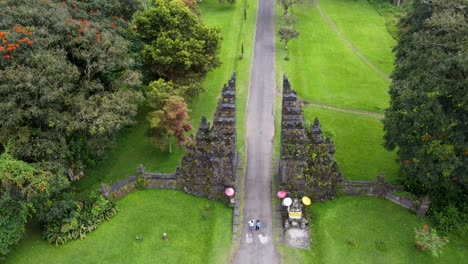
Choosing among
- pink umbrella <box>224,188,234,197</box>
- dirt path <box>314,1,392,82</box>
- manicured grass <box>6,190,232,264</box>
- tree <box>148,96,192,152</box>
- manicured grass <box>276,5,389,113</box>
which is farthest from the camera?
dirt path <box>314,1,392,82</box>

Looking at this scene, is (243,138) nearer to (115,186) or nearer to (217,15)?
(115,186)

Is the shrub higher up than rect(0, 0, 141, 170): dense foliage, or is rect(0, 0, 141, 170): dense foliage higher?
rect(0, 0, 141, 170): dense foliage

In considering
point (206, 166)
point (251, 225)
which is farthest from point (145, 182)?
point (251, 225)

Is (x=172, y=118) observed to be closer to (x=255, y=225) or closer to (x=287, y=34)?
(x=255, y=225)

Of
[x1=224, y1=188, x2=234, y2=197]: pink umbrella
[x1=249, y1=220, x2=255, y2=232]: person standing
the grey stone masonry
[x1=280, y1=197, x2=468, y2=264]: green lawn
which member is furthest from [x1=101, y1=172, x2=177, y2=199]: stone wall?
[x1=280, y1=197, x2=468, y2=264]: green lawn

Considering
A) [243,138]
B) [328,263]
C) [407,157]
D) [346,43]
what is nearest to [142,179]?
[243,138]

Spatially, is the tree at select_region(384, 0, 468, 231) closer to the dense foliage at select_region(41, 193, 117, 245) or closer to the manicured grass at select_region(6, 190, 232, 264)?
the manicured grass at select_region(6, 190, 232, 264)
